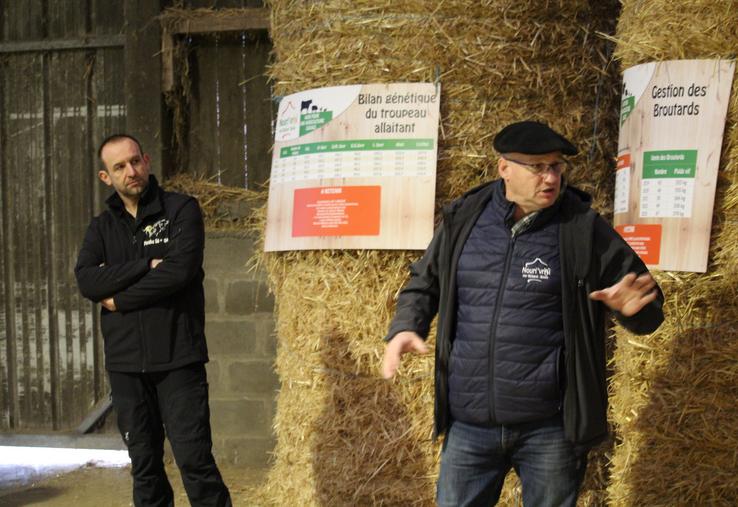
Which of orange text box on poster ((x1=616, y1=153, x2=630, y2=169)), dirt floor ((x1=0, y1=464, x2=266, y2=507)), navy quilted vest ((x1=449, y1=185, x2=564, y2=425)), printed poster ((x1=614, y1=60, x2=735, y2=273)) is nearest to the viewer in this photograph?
navy quilted vest ((x1=449, y1=185, x2=564, y2=425))

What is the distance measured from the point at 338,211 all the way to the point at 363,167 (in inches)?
9.3

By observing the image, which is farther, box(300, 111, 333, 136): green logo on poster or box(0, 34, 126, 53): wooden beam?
box(0, 34, 126, 53): wooden beam

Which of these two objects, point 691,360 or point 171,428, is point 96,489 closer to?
point 171,428

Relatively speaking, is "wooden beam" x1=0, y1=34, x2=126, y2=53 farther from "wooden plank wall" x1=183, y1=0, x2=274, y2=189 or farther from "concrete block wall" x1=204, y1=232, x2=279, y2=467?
"concrete block wall" x1=204, y1=232, x2=279, y2=467

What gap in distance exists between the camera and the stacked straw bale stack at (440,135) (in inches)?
163

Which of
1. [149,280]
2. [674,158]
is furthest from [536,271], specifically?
[149,280]

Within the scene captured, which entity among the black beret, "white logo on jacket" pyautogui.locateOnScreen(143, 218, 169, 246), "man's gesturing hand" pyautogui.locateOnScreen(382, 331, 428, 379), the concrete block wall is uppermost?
the black beret

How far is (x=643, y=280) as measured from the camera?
2.91 metres

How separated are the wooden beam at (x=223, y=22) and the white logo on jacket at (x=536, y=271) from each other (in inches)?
151

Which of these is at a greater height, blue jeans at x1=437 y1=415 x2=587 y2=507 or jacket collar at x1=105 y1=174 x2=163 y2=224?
jacket collar at x1=105 y1=174 x2=163 y2=224

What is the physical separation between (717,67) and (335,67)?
66.5 inches

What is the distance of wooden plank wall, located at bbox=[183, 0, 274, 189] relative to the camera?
21.5 ft

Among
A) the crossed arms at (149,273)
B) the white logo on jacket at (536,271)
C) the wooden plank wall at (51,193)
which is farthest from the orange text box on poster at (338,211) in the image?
the wooden plank wall at (51,193)

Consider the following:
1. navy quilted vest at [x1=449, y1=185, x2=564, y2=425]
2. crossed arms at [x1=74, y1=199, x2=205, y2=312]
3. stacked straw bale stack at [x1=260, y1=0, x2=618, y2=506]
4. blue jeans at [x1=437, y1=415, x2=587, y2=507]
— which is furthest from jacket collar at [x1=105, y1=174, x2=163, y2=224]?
blue jeans at [x1=437, y1=415, x2=587, y2=507]
